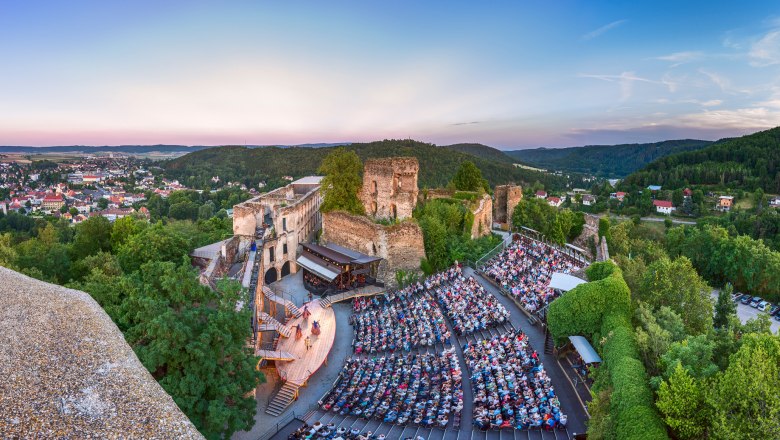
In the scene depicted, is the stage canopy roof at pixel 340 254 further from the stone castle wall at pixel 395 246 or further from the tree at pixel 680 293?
the tree at pixel 680 293

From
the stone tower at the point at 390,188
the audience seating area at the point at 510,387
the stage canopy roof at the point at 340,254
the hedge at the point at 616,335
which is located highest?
the stone tower at the point at 390,188

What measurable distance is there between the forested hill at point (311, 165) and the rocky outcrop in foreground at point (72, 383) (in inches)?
2723

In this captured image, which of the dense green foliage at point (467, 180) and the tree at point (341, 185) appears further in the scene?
the dense green foliage at point (467, 180)

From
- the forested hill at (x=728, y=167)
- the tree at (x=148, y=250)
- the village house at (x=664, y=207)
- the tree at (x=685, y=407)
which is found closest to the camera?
the tree at (x=685, y=407)

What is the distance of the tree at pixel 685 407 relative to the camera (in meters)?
10.6

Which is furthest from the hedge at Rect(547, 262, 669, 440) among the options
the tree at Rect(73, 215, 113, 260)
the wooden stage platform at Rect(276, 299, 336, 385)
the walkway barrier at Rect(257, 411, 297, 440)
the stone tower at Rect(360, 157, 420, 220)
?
the tree at Rect(73, 215, 113, 260)

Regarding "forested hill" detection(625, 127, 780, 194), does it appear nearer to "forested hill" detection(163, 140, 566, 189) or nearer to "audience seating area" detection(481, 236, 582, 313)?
"forested hill" detection(163, 140, 566, 189)

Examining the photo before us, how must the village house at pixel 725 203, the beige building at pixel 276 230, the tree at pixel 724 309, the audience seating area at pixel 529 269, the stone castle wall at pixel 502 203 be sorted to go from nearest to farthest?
the audience seating area at pixel 529 269, the tree at pixel 724 309, the beige building at pixel 276 230, the stone castle wall at pixel 502 203, the village house at pixel 725 203

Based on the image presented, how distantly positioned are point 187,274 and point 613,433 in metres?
16.1

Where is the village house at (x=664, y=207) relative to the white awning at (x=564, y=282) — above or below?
below

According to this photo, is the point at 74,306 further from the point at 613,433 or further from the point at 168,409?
the point at 613,433

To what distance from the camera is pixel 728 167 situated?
375 ft

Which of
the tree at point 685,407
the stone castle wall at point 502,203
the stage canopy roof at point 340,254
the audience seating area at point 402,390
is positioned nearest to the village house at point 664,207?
the stone castle wall at point 502,203

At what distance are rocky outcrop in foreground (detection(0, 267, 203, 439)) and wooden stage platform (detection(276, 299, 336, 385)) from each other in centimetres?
937
